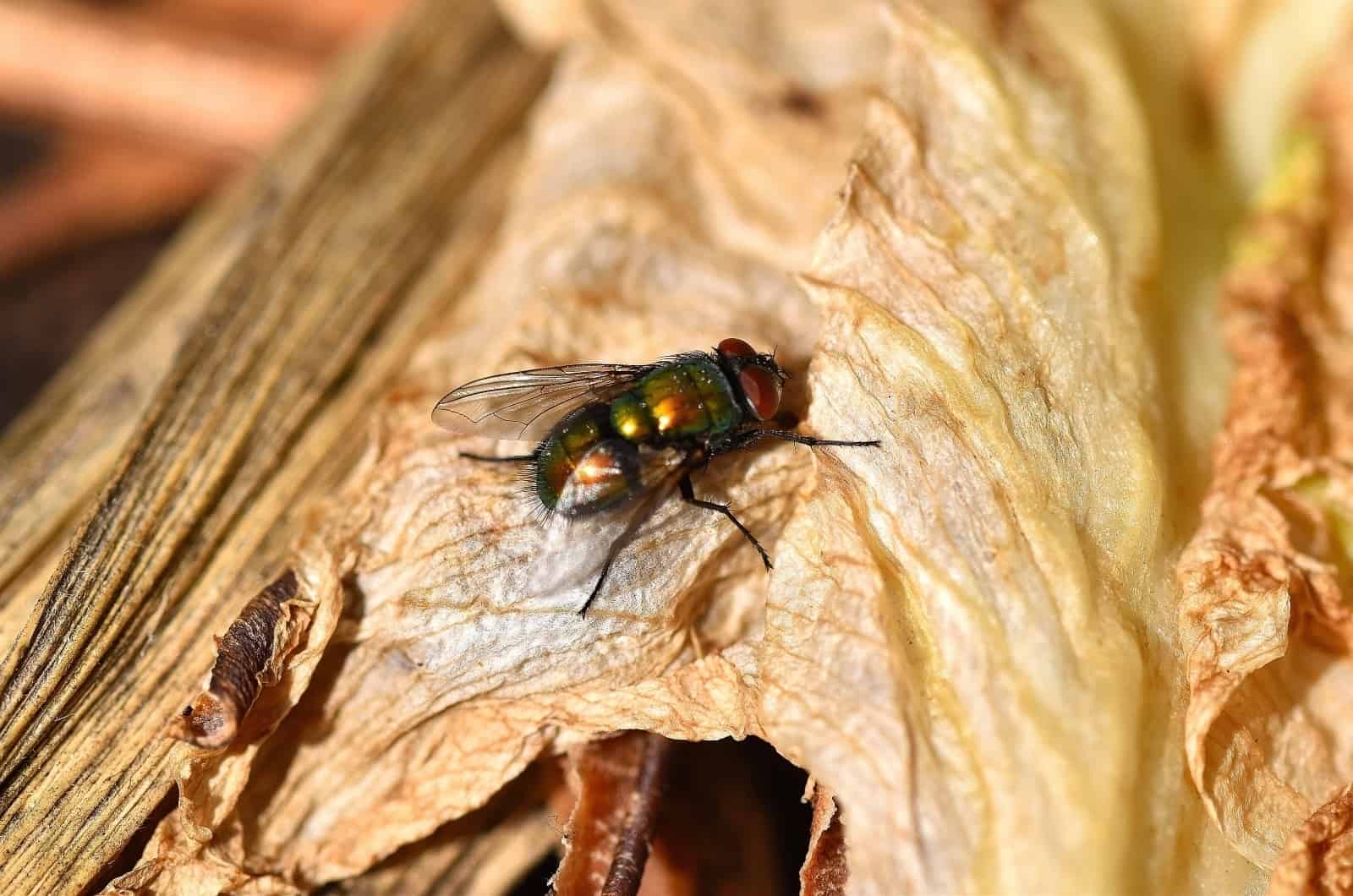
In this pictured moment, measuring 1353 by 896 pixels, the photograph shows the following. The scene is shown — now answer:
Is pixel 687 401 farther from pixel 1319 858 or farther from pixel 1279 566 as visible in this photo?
pixel 1319 858

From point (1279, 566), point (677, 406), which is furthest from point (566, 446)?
point (1279, 566)

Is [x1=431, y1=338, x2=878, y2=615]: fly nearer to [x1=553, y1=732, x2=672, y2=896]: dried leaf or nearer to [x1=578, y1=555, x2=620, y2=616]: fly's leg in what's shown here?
[x1=578, y1=555, x2=620, y2=616]: fly's leg

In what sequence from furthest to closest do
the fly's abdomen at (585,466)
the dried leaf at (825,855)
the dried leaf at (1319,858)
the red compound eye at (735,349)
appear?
the red compound eye at (735,349) → the fly's abdomen at (585,466) → the dried leaf at (825,855) → the dried leaf at (1319,858)

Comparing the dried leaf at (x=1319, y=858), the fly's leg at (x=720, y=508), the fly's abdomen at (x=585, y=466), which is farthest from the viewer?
the fly's abdomen at (x=585, y=466)

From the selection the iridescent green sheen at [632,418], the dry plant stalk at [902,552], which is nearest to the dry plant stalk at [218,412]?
the dry plant stalk at [902,552]

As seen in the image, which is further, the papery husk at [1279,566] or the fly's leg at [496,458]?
the fly's leg at [496,458]

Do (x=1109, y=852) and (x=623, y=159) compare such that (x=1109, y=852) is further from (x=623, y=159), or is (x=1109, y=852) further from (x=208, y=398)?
(x=208, y=398)

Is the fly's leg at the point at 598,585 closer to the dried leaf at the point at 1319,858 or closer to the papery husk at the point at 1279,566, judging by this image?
the papery husk at the point at 1279,566

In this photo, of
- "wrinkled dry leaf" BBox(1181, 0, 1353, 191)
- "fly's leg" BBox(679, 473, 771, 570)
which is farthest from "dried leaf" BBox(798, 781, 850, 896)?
"wrinkled dry leaf" BBox(1181, 0, 1353, 191)

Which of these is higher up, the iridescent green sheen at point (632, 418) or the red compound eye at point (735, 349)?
the red compound eye at point (735, 349)
